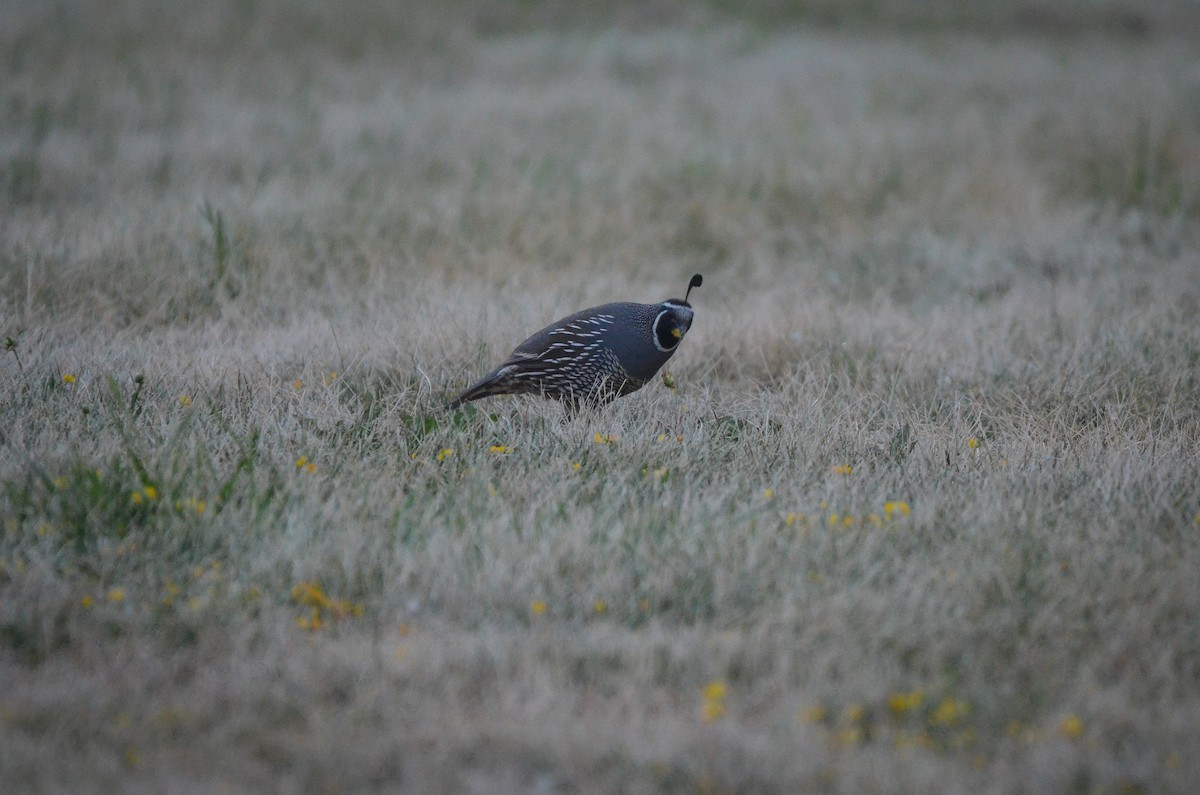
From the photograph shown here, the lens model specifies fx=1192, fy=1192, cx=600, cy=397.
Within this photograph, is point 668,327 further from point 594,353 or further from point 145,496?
point 145,496

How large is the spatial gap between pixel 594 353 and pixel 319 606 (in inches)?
66.0

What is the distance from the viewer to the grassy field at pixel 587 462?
2869mm

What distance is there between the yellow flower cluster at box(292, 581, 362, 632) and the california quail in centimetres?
148

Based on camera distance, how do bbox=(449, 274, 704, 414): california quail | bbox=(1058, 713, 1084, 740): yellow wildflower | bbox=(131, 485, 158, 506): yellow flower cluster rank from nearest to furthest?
bbox=(1058, 713, 1084, 740): yellow wildflower → bbox=(131, 485, 158, 506): yellow flower cluster → bbox=(449, 274, 704, 414): california quail

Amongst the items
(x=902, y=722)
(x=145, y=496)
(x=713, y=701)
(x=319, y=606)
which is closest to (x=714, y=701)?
(x=713, y=701)

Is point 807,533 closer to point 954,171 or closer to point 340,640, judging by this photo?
point 340,640

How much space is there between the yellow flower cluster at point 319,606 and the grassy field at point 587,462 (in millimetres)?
13

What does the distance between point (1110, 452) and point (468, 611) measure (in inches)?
99.6

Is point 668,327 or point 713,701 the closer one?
Result: point 713,701

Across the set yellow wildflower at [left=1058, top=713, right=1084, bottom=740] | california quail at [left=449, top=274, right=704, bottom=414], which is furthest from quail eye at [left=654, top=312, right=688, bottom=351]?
yellow wildflower at [left=1058, top=713, right=1084, bottom=740]

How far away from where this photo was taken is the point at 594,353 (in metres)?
4.67

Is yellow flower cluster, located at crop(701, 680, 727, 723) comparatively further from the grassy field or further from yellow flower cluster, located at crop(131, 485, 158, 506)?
yellow flower cluster, located at crop(131, 485, 158, 506)

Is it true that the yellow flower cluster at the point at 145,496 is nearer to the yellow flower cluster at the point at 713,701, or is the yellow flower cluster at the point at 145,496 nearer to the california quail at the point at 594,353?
the california quail at the point at 594,353

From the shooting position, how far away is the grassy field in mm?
2869
